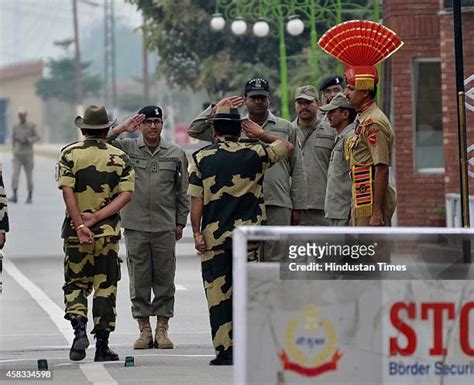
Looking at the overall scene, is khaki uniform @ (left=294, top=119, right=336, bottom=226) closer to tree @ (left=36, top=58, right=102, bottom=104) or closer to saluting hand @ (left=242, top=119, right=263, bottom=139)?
saluting hand @ (left=242, top=119, right=263, bottom=139)

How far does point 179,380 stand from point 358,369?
3.17m

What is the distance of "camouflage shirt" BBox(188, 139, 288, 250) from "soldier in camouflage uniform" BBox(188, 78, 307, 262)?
1005mm

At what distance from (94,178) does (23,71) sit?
146 metres

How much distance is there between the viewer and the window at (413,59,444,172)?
87.1ft

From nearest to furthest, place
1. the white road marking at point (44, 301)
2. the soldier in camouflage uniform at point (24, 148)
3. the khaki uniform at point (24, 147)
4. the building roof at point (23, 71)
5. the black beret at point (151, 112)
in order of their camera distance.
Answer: the black beret at point (151, 112) < the white road marking at point (44, 301) < the soldier in camouflage uniform at point (24, 148) < the khaki uniform at point (24, 147) < the building roof at point (23, 71)

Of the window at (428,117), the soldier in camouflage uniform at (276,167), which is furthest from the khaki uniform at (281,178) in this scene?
the window at (428,117)

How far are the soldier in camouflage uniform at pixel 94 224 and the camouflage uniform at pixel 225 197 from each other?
0.62m

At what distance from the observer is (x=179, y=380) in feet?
39.1

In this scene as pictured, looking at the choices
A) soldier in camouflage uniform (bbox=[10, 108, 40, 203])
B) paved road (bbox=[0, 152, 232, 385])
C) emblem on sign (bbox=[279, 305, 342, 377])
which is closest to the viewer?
emblem on sign (bbox=[279, 305, 342, 377])

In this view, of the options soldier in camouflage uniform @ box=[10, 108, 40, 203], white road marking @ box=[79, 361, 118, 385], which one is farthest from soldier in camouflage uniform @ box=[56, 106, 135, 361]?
soldier in camouflage uniform @ box=[10, 108, 40, 203]

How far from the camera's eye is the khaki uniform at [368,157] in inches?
503

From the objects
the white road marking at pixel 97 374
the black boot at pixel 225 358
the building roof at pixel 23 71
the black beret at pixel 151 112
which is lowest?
the white road marking at pixel 97 374

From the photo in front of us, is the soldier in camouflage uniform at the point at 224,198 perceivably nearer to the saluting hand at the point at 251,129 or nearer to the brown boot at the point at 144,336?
the saluting hand at the point at 251,129

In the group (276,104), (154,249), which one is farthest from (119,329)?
(276,104)
